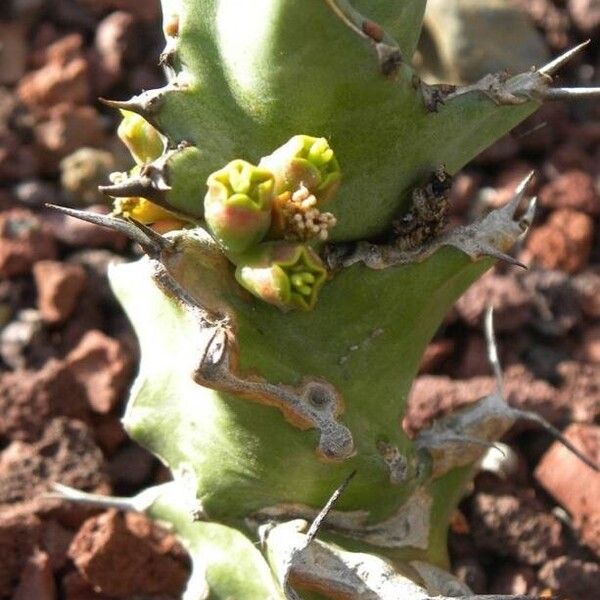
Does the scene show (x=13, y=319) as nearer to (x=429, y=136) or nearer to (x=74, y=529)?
(x=74, y=529)

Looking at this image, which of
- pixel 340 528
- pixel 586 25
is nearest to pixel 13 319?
pixel 340 528

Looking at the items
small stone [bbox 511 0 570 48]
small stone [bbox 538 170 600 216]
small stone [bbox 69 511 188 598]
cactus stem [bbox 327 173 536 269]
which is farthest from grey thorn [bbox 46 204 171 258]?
small stone [bbox 511 0 570 48]

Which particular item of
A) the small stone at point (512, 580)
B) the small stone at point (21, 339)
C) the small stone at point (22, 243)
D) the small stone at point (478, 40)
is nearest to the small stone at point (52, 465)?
the small stone at point (21, 339)

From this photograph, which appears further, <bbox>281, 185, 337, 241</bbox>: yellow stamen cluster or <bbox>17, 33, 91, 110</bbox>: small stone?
<bbox>17, 33, 91, 110</bbox>: small stone

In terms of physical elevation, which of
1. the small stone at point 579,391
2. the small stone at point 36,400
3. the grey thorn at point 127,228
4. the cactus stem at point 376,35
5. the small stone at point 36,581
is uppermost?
the cactus stem at point 376,35

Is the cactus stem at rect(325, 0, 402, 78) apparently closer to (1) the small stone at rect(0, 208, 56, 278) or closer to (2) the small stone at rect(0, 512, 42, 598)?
(2) the small stone at rect(0, 512, 42, 598)

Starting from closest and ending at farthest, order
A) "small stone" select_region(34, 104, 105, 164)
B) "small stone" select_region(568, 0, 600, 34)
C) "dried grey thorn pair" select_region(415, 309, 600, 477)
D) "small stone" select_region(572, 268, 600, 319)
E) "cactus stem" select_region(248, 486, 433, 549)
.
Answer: "cactus stem" select_region(248, 486, 433, 549) → "dried grey thorn pair" select_region(415, 309, 600, 477) → "small stone" select_region(572, 268, 600, 319) → "small stone" select_region(34, 104, 105, 164) → "small stone" select_region(568, 0, 600, 34)

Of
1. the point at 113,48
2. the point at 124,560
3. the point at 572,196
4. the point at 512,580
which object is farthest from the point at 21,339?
the point at 572,196

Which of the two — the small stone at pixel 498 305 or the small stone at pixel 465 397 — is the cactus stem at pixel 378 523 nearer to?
the small stone at pixel 465 397
